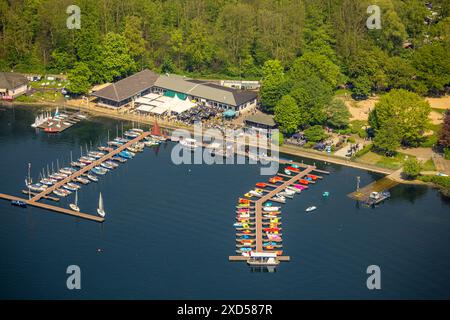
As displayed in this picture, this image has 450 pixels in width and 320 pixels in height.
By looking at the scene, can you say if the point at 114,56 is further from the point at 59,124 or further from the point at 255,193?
the point at 255,193

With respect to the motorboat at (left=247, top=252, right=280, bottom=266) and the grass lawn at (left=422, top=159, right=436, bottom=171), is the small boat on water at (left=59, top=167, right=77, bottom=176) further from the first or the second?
the grass lawn at (left=422, top=159, right=436, bottom=171)

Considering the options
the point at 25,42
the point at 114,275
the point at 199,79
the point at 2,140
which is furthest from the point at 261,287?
the point at 25,42

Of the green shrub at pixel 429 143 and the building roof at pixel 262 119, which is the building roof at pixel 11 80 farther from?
the green shrub at pixel 429 143

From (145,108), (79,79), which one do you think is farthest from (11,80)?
(145,108)

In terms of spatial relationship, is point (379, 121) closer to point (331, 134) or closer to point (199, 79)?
point (331, 134)

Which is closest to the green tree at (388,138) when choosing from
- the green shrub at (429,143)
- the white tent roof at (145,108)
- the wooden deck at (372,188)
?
the green shrub at (429,143)
